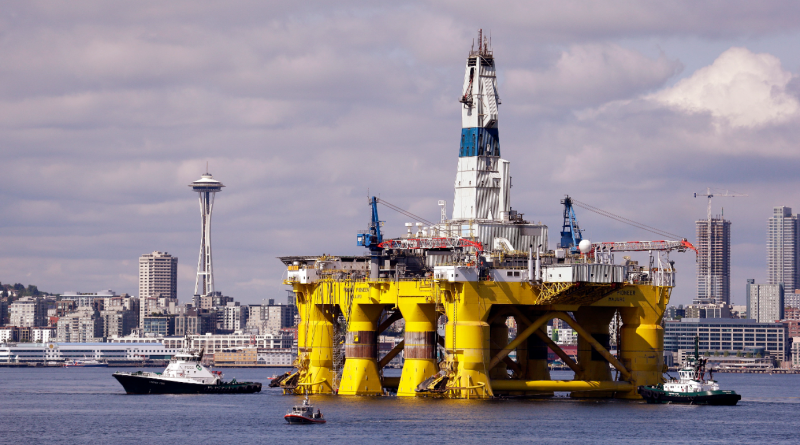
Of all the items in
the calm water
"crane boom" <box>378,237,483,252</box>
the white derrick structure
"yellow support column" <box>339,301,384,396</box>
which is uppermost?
the white derrick structure

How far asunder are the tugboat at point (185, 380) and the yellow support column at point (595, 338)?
100 ft

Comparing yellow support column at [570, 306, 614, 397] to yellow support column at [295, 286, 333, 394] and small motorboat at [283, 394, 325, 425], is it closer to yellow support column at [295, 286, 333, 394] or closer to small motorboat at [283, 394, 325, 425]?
yellow support column at [295, 286, 333, 394]

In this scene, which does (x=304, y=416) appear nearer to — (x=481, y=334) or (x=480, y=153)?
(x=481, y=334)

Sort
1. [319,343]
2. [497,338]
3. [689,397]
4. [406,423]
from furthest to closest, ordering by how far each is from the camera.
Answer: [319,343], [497,338], [689,397], [406,423]

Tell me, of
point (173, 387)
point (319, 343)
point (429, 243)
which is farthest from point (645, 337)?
point (173, 387)

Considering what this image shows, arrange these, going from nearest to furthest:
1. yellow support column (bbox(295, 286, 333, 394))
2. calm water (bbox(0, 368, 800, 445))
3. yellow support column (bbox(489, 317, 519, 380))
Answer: calm water (bbox(0, 368, 800, 445))
yellow support column (bbox(489, 317, 519, 380))
yellow support column (bbox(295, 286, 333, 394))

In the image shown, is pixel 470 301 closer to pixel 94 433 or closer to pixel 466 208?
pixel 466 208

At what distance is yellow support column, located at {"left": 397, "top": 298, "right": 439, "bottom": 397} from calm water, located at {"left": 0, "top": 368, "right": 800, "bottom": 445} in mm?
1728

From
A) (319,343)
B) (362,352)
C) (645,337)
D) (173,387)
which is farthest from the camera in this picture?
(173,387)

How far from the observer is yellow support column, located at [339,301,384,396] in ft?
322

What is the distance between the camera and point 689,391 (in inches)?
3875

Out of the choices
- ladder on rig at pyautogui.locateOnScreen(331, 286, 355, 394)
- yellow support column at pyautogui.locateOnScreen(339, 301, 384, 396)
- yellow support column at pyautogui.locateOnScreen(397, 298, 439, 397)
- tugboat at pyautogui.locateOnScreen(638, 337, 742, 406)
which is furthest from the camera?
ladder on rig at pyautogui.locateOnScreen(331, 286, 355, 394)

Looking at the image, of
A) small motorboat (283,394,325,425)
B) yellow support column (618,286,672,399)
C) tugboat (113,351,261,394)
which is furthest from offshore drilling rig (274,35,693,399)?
tugboat (113,351,261,394)

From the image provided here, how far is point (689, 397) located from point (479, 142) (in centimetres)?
2159
